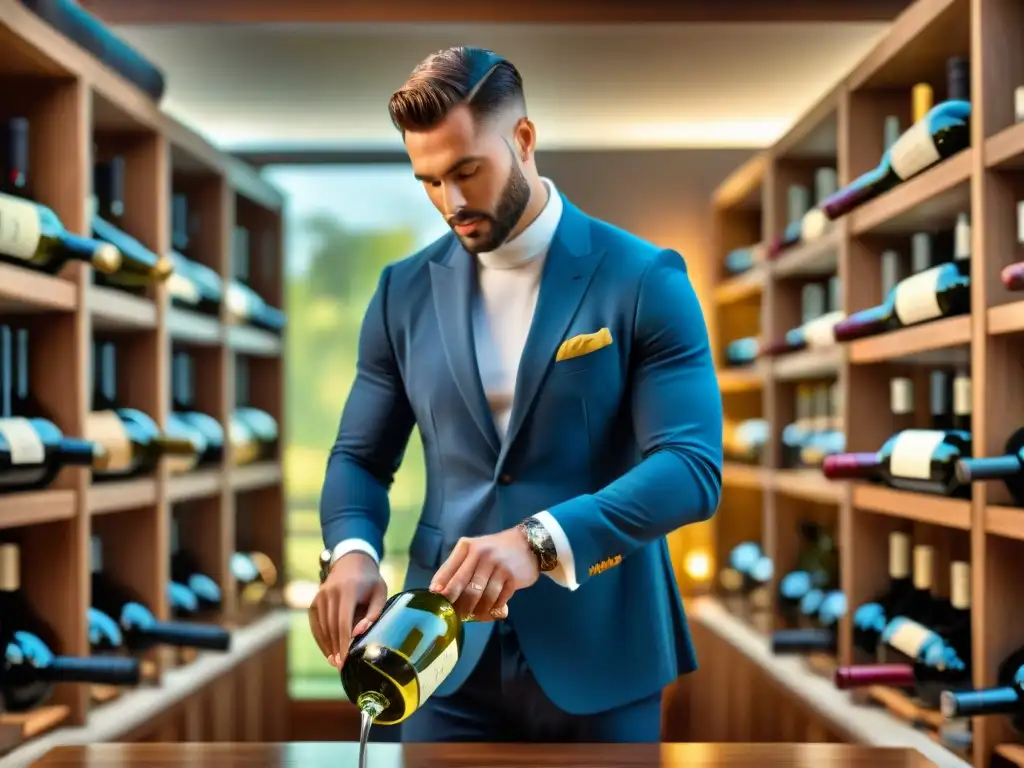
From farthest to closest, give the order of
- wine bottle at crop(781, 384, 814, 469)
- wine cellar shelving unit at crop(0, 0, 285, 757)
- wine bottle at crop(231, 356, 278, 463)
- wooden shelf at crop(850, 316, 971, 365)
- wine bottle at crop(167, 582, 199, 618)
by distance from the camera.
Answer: wine bottle at crop(231, 356, 278, 463), wine bottle at crop(781, 384, 814, 469), wine bottle at crop(167, 582, 199, 618), wine cellar shelving unit at crop(0, 0, 285, 757), wooden shelf at crop(850, 316, 971, 365)

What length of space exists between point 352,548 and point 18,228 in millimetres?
894

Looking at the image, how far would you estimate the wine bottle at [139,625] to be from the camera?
244 centimetres

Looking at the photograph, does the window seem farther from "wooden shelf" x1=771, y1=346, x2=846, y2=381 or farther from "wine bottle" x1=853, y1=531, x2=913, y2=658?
"wine bottle" x1=853, y1=531, x2=913, y2=658

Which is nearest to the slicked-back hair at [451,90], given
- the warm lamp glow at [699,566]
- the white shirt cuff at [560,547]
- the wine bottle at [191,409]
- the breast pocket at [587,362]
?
the breast pocket at [587,362]

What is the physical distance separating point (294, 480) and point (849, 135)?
2.40 meters

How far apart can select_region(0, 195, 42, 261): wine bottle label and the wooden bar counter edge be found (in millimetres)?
751

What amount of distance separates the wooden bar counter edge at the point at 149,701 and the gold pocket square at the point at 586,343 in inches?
30.9

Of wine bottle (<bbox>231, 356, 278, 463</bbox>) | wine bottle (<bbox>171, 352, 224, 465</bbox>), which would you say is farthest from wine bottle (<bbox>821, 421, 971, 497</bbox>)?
wine bottle (<bbox>231, 356, 278, 463</bbox>)

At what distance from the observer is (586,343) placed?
4.58ft

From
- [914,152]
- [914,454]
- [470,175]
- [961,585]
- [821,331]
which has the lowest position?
[961,585]

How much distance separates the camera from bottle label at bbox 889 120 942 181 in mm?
2018

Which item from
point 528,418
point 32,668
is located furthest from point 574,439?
point 32,668

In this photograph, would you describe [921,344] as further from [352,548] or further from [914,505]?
[352,548]

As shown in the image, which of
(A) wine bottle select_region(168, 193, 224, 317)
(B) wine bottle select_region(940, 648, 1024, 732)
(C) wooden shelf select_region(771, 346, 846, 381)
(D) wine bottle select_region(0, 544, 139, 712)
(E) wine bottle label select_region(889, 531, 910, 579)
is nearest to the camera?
(B) wine bottle select_region(940, 648, 1024, 732)
